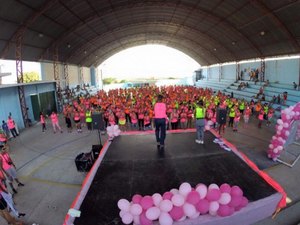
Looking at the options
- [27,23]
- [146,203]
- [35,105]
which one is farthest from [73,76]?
[146,203]

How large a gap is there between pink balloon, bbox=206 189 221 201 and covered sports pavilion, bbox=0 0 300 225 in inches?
87.9

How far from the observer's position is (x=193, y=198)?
4.61 meters

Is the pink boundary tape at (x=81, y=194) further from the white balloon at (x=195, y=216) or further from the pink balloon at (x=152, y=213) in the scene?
the white balloon at (x=195, y=216)

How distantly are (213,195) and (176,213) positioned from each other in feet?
2.83

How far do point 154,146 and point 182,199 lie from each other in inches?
157

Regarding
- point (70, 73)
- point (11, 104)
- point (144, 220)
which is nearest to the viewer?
point (144, 220)

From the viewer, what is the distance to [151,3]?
2258 cm

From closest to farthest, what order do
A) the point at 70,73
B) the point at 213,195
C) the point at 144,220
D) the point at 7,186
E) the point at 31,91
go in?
1. the point at 144,220
2. the point at 213,195
3. the point at 7,186
4. the point at 31,91
5. the point at 70,73

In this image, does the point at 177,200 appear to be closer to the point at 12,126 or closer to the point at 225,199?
the point at 225,199

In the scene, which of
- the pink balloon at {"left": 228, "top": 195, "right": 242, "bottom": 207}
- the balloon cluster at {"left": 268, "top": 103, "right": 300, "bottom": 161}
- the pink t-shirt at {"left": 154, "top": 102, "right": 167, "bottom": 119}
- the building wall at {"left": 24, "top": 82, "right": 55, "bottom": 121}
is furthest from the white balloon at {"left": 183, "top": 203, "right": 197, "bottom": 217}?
the building wall at {"left": 24, "top": 82, "right": 55, "bottom": 121}

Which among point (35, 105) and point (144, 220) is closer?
point (144, 220)

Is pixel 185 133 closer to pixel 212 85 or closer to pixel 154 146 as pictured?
pixel 154 146

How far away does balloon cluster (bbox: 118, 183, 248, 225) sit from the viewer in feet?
14.7

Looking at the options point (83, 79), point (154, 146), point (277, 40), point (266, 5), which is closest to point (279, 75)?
point (277, 40)
